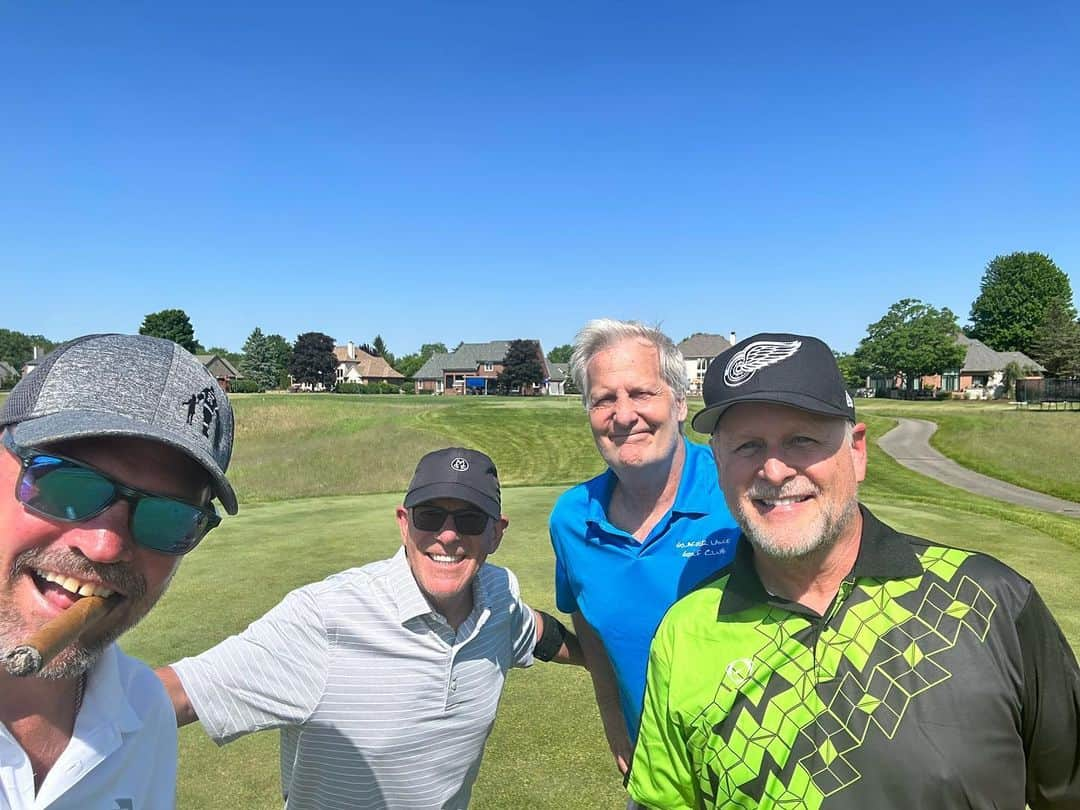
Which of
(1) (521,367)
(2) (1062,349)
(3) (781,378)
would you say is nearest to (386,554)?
(3) (781,378)

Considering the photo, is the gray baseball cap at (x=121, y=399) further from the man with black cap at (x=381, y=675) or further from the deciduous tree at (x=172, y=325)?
the deciduous tree at (x=172, y=325)

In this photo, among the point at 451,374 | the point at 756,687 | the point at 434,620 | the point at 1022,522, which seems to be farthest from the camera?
the point at 451,374

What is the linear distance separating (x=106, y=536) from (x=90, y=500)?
85mm

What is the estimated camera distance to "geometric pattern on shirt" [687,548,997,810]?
75.3 inches

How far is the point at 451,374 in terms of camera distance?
99438 millimetres

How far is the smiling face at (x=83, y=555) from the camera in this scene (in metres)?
1.43

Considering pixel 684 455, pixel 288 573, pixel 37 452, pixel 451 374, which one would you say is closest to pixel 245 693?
pixel 37 452

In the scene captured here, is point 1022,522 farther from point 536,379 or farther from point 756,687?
point 536,379

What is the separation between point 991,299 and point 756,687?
344 ft

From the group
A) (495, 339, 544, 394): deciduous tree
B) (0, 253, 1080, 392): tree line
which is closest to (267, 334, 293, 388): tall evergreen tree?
(0, 253, 1080, 392): tree line

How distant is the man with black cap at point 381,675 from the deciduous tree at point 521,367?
273ft

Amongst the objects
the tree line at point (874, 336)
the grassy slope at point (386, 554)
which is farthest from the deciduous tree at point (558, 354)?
the grassy slope at point (386, 554)

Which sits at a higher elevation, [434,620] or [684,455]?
[684,455]

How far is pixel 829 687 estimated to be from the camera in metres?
1.98
